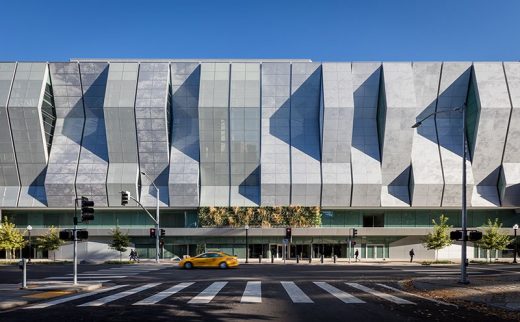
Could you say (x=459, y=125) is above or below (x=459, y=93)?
below

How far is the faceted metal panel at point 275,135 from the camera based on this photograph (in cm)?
5178

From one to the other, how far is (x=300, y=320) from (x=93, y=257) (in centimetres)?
4761

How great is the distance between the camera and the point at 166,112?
51.9m

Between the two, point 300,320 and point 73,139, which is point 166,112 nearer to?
point 73,139

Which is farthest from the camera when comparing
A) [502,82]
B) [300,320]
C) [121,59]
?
[121,59]

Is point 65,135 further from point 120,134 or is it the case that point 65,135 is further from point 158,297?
point 158,297

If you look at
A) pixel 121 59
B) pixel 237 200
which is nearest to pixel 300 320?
pixel 237 200

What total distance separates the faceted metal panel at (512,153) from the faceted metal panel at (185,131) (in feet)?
116

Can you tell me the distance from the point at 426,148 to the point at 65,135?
43.1m

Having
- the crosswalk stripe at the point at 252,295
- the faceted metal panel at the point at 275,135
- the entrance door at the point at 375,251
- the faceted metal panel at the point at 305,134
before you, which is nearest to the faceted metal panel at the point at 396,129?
the entrance door at the point at 375,251

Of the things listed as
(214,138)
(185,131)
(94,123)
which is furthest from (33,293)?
(94,123)

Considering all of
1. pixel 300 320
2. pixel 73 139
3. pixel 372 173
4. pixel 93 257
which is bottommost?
pixel 93 257

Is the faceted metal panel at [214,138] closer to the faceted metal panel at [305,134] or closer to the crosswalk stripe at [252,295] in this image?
the faceted metal panel at [305,134]

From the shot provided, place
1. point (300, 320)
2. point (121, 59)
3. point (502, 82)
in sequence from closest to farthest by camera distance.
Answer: point (300, 320), point (502, 82), point (121, 59)
